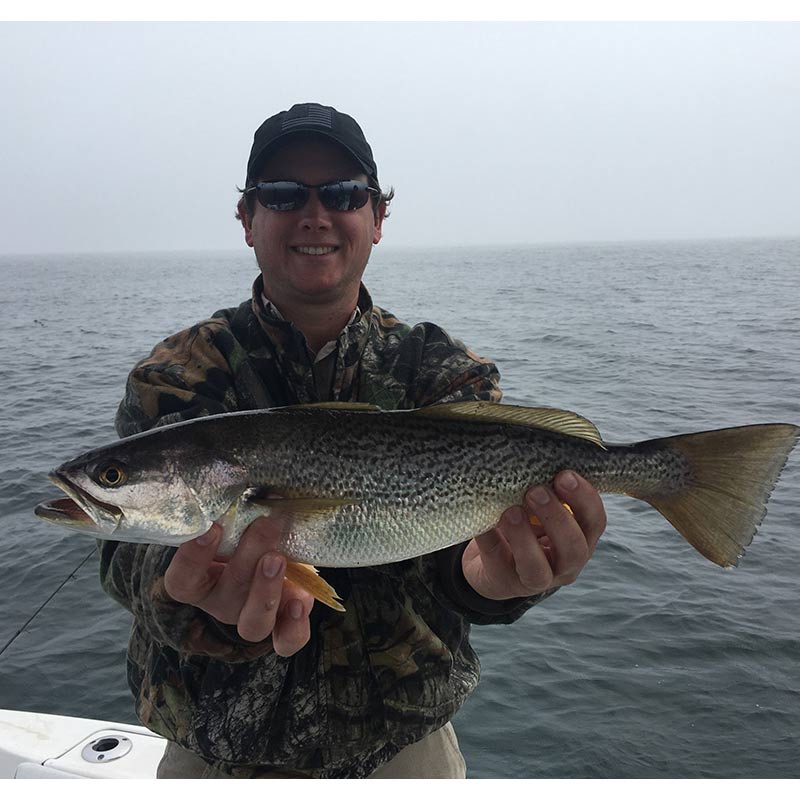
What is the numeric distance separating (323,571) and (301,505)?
2.32 feet

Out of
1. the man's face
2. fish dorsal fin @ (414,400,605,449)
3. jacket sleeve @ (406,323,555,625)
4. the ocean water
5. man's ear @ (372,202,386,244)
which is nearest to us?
fish dorsal fin @ (414,400,605,449)

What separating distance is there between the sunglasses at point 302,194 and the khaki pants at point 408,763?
2829 millimetres

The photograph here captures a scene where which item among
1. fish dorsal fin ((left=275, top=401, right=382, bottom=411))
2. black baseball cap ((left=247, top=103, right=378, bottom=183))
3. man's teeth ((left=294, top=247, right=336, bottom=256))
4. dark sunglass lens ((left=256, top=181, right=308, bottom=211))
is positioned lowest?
fish dorsal fin ((left=275, top=401, right=382, bottom=411))

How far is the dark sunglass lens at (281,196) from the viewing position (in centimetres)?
371

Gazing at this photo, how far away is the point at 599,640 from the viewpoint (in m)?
8.65

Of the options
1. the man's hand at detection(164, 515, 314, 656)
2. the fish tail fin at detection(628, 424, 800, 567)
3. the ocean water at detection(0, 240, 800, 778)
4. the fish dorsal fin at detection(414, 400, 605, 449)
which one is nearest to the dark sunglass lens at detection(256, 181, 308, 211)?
the fish dorsal fin at detection(414, 400, 605, 449)

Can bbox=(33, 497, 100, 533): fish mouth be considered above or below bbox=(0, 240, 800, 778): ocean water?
above

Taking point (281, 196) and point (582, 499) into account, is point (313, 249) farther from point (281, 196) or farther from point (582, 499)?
point (582, 499)

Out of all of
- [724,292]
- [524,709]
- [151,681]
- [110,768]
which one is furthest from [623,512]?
[724,292]

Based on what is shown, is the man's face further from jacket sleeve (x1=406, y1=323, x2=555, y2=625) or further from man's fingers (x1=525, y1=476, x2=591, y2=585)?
man's fingers (x1=525, y1=476, x2=591, y2=585)

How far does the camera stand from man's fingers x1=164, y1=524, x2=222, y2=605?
2.80 m

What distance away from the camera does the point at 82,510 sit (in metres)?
2.92

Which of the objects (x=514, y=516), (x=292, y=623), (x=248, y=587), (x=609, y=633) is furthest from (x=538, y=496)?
(x=609, y=633)

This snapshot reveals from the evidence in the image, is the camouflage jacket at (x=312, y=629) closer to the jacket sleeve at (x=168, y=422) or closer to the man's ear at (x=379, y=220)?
the jacket sleeve at (x=168, y=422)
